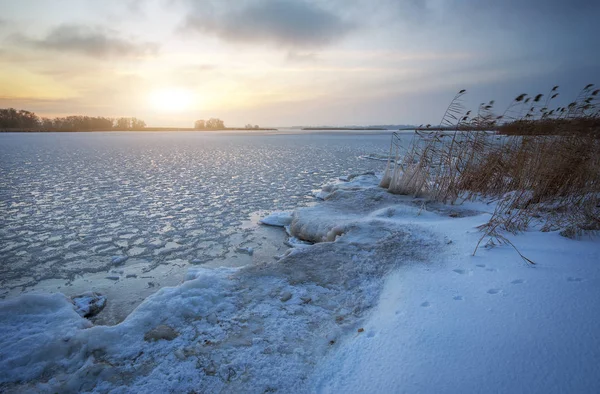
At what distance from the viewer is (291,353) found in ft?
7.22

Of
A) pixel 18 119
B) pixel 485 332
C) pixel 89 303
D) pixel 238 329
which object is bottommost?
pixel 89 303

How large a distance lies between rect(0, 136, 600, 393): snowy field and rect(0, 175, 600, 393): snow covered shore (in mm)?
10

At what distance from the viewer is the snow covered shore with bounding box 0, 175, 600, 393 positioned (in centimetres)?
175

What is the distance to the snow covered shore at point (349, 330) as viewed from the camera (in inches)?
68.7

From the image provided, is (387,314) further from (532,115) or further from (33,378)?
(532,115)

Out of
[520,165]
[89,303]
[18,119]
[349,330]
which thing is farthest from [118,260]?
[18,119]

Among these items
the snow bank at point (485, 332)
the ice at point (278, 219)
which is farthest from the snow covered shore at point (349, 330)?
the ice at point (278, 219)

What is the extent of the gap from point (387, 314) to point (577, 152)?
5411 millimetres

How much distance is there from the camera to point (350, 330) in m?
2.40

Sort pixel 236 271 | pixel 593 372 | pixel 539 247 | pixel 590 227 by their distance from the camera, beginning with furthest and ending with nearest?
pixel 236 271, pixel 590 227, pixel 539 247, pixel 593 372

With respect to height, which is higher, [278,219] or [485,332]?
[485,332]

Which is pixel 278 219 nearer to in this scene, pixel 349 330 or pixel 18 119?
pixel 349 330

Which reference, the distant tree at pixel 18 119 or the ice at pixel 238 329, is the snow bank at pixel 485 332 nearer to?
the ice at pixel 238 329

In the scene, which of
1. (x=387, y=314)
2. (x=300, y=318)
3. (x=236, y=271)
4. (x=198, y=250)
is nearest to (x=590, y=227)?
(x=387, y=314)
